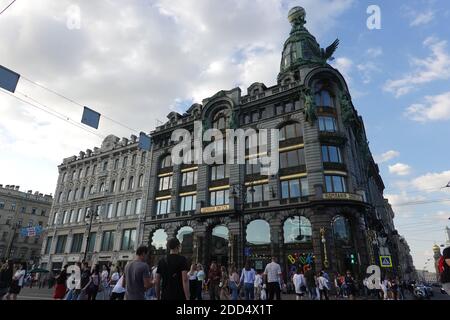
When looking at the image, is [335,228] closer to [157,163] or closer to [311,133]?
[311,133]

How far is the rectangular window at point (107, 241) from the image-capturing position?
39500 mm

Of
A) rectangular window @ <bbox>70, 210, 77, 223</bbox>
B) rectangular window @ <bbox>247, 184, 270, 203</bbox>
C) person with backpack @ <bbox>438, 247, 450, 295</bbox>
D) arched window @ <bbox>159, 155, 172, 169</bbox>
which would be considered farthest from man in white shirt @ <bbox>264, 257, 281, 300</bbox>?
rectangular window @ <bbox>70, 210, 77, 223</bbox>

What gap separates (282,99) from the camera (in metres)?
33.5

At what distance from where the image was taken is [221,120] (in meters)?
37.7

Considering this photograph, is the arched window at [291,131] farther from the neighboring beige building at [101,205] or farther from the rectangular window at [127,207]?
the rectangular window at [127,207]

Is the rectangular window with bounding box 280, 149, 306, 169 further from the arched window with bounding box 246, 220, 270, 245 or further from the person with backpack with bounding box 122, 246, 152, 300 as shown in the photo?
the person with backpack with bounding box 122, 246, 152, 300

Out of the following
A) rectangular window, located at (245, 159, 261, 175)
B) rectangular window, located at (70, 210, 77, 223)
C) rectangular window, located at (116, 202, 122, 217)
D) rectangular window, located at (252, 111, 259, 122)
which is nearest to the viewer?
rectangular window, located at (245, 159, 261, 175)

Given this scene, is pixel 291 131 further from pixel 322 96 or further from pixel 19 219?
pixel 19 219

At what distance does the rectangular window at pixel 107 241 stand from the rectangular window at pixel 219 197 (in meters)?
16.0

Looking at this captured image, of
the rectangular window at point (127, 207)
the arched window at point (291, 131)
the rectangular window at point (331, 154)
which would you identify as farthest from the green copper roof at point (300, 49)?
the rectangular window at point (127, 207)

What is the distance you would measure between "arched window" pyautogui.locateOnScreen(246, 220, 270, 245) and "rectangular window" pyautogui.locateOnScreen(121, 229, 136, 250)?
1632cm

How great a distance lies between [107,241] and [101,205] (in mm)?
5842

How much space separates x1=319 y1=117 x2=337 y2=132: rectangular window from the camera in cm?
3066

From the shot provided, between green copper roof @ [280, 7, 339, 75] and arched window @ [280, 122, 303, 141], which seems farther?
green copper roof @ [280, 7, 339, 75]
